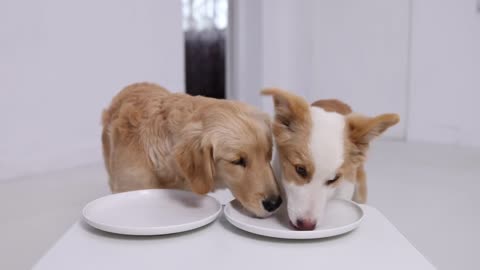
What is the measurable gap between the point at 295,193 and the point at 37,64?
99.1 inches

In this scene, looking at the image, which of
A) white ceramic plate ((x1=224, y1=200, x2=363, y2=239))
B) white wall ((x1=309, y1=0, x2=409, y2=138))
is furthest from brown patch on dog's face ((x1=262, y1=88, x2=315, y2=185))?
white wall ((x1=309, y1=0, x2=409, y2=138))

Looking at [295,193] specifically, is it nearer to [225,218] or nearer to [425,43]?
[225,218]

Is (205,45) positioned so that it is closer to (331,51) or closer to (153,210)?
(331,51)

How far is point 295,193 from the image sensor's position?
1.29m

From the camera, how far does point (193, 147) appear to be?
1.33m

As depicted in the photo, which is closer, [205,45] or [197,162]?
[197,162]

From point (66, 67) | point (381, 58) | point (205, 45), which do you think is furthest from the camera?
point (205, 45)

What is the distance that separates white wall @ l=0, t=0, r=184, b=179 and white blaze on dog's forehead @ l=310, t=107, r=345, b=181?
248 centimetres

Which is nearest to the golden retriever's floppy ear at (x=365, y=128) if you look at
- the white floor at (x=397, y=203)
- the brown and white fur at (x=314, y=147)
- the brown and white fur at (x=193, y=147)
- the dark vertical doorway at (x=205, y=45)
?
the brown and white fur at (x=314, y=147)

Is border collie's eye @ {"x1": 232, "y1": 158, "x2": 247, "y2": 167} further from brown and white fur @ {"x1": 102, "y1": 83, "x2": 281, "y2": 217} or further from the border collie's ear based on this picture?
the border collie's ear

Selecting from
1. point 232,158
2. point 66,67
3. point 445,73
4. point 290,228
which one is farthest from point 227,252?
point 445,73

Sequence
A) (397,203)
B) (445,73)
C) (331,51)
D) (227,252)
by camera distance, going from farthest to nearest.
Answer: (331,51), (445,73), (397,203), (227,252)

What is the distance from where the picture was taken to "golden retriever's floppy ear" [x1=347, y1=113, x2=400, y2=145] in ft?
4.18

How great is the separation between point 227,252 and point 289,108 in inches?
19.1
